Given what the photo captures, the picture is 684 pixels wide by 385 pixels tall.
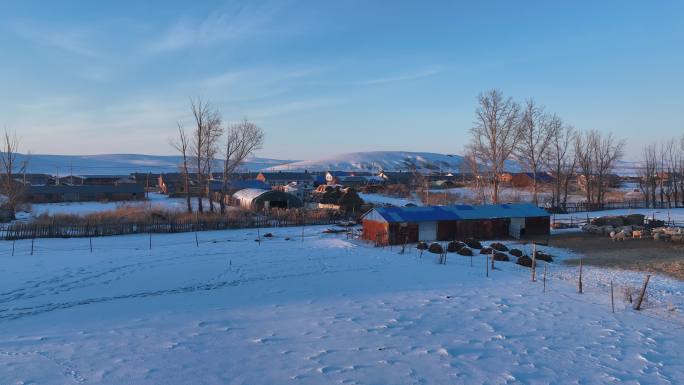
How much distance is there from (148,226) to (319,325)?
2330 cm

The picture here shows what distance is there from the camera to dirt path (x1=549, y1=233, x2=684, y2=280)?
21.0 metres

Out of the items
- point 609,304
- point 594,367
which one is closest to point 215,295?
point 594,367

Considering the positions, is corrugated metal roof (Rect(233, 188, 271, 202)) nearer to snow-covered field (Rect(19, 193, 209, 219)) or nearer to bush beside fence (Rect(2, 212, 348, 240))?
snow-covered field (Rect(19, 193, 209, 219))

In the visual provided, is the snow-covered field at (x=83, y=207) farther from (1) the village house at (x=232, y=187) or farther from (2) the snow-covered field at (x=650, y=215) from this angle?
(2) the snow-covered field at (x=650, y=215)

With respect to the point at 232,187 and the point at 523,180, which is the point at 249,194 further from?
the point at 523,180

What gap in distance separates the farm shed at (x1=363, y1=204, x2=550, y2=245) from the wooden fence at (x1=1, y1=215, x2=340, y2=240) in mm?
8621

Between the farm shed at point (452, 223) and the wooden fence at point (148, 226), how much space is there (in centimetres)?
862

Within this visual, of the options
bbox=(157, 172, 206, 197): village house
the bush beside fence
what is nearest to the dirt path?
the bush beside fence

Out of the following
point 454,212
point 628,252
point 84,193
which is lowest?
point 628,252

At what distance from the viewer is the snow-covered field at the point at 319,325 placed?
948 cm

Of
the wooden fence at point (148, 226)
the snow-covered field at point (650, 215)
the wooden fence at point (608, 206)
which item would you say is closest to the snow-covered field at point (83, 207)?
the wooden fence at point (148, 226)

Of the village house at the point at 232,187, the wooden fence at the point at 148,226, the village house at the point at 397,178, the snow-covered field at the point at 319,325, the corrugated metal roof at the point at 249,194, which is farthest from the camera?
the village house at the point at 397,178

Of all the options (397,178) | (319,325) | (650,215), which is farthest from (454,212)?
(397,178)

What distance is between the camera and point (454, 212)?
30438 mm
